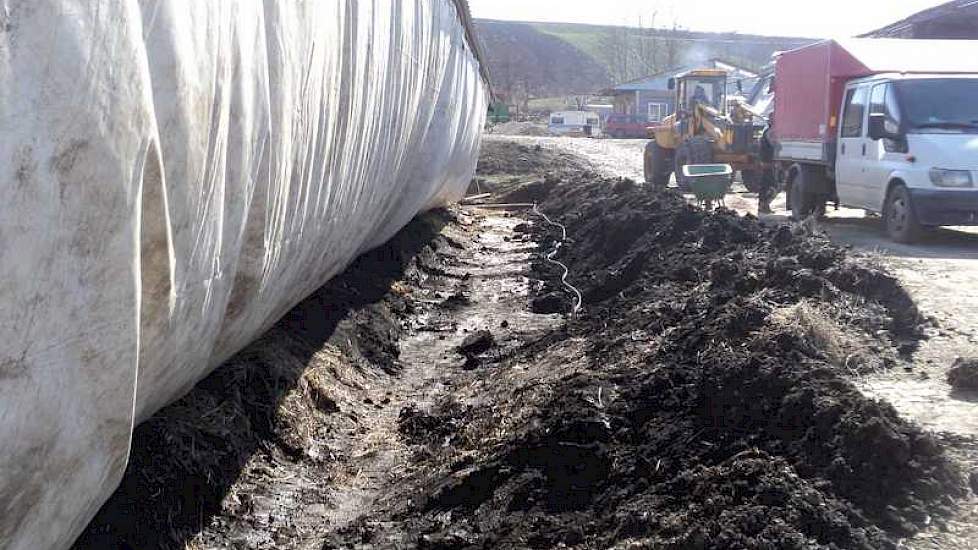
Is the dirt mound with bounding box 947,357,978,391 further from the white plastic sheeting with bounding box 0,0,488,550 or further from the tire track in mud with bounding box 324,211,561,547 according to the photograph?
the white plastic sheeting with bounding box 0,0,488,550

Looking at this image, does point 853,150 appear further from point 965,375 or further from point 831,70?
point 965,375

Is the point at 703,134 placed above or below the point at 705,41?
below

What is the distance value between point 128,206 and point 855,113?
1190cm

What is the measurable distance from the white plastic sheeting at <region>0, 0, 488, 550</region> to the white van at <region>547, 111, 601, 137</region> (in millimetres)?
53407

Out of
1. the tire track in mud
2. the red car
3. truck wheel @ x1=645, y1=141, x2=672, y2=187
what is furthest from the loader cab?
the red car

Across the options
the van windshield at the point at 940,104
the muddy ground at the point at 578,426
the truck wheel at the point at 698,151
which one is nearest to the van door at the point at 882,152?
the van windshield at the point at 940,104

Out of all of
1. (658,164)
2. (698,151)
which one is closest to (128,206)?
(698,151)

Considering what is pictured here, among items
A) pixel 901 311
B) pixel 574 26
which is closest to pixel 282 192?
pixel 901 311

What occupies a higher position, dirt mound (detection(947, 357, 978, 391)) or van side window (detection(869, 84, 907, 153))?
van side window (detection(869, 84, 907, 153))

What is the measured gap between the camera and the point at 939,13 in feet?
91.5

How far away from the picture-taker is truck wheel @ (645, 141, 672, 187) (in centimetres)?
2114

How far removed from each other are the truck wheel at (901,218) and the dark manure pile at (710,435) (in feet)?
10.4

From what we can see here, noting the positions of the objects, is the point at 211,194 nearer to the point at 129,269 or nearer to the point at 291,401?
the point at 129,269

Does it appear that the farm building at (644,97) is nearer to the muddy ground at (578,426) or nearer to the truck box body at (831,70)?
the truck box body at (831,70)
